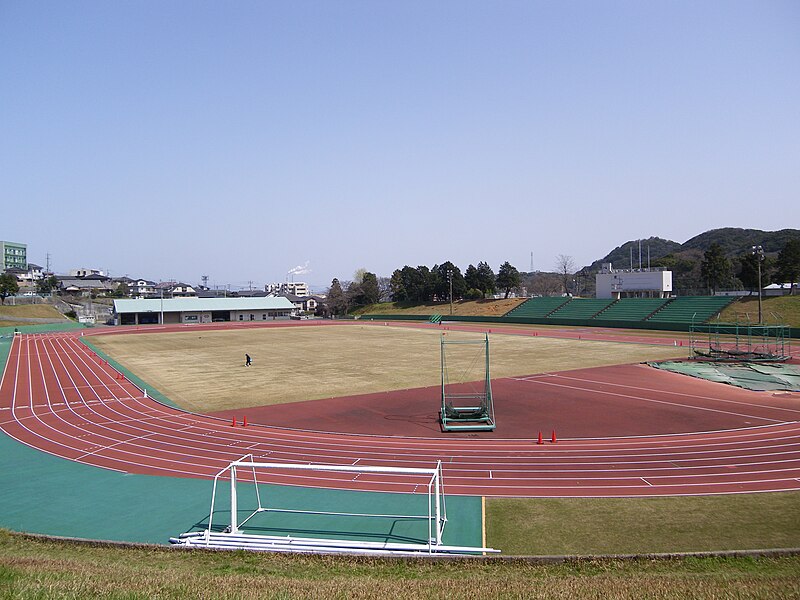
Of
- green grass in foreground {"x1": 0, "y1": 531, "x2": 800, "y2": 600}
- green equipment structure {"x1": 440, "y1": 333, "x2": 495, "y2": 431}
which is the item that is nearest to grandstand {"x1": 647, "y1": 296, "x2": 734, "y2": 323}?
green equipment structure {"x1": 440, "y1": 333, "x2": 495, "y2": 431}

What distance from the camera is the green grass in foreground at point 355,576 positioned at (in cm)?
763

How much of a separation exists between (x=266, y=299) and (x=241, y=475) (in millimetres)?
99664

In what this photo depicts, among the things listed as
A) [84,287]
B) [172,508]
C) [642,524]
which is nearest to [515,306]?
[642,524]

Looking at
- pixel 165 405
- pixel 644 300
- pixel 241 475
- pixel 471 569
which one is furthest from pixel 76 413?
pixel 644 300

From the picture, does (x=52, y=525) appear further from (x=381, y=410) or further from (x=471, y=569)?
(x=381, y=410)

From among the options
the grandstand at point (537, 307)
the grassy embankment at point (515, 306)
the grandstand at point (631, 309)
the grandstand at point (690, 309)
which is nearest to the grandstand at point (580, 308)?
the grandstand at point (631, 309)

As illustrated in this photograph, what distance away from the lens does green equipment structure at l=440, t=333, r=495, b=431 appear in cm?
2278

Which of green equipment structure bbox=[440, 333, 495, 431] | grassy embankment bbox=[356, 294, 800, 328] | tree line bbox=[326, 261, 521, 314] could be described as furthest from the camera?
tree line bbox=[326, 261, 521, 314]

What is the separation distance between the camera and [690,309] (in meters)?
67.8

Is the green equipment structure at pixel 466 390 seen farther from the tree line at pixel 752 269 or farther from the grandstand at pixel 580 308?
the tree line at pixel 752 269

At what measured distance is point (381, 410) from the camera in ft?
84.4

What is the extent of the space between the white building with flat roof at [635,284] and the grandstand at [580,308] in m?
2.52

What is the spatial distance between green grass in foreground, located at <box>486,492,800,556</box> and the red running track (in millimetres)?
837

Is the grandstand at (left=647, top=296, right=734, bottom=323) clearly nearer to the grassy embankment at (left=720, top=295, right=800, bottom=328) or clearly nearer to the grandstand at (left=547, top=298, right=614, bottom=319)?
the grassy embankment at (left=720, top=295, right=800, bottom=328)
